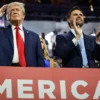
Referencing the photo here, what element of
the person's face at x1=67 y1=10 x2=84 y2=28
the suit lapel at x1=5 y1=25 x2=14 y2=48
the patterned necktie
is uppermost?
the person's face at x1=67 y1=10 x2=84 y2=28

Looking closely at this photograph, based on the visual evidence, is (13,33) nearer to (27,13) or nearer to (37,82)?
(37,82)

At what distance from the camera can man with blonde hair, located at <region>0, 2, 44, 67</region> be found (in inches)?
136

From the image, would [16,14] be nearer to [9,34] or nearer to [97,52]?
[9,34]

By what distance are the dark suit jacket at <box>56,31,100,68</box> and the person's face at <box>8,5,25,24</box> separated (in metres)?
0.41

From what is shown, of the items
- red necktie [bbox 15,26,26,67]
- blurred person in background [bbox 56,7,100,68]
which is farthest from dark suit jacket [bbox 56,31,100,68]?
red necktie [bbox 15,26,26,67]

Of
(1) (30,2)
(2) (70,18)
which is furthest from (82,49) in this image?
(1) (30,2)

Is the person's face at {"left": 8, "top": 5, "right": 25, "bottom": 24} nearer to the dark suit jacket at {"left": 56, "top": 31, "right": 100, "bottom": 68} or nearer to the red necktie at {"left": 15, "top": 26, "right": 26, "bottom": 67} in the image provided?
the red necktie at {"left": 15, "top": 26, "right": 26, "bottom": 67}

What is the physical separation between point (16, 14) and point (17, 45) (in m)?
0.33

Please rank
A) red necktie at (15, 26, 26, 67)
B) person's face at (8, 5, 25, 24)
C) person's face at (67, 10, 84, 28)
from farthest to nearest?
1. person's face at (67, 10, 84, 28)
2. person's face at (8, 5, 25, 24)
3. red necktie at (15, 26, 26, 67)

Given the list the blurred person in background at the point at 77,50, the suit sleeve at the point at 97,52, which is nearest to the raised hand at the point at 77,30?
the blurred person in background at the point at 77,50

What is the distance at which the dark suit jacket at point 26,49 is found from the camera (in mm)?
3492

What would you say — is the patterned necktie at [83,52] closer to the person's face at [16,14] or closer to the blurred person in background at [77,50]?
the blurred person in background at [77,50]

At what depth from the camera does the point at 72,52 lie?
3760mm

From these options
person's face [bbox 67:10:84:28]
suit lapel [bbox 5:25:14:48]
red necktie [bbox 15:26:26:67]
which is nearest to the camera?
red necktie [bbox 15:26:26:67]
